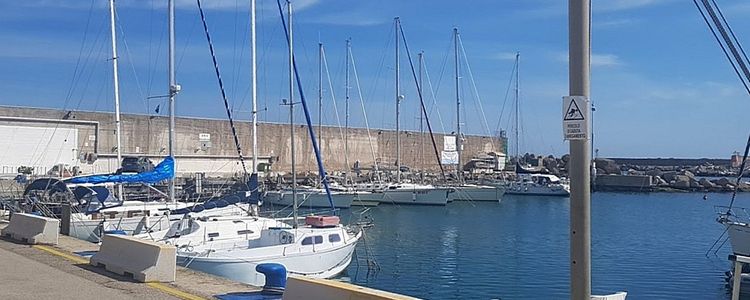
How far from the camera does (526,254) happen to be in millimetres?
38969

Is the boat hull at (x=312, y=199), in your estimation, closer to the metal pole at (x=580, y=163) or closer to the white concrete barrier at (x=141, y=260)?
the white concrete barrier at (x=141, y=260)

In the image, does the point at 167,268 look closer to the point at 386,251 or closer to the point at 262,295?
the point at 262,295

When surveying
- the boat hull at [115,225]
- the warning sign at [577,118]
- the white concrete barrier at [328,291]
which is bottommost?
the boat hull at [115,225]

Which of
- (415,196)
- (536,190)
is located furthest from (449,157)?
(536,190)

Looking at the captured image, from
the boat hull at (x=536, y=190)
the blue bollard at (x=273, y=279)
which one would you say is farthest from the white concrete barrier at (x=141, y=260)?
the boat hull at (x=536, y=190)

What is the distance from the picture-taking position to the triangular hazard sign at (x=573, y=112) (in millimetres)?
7496

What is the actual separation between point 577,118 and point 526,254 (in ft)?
106

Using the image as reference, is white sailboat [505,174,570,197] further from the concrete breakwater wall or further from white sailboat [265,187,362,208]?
white sailboat [265,187,362,208]

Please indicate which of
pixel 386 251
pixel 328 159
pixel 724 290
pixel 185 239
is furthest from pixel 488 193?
pixel 185 239

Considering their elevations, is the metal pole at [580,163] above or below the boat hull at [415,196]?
above

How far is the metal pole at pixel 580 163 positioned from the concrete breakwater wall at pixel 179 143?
53.5 m

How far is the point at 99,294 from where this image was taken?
12.8m

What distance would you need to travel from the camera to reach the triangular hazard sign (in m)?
7.50

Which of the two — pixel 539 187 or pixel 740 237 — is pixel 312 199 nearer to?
pixel 740 237
